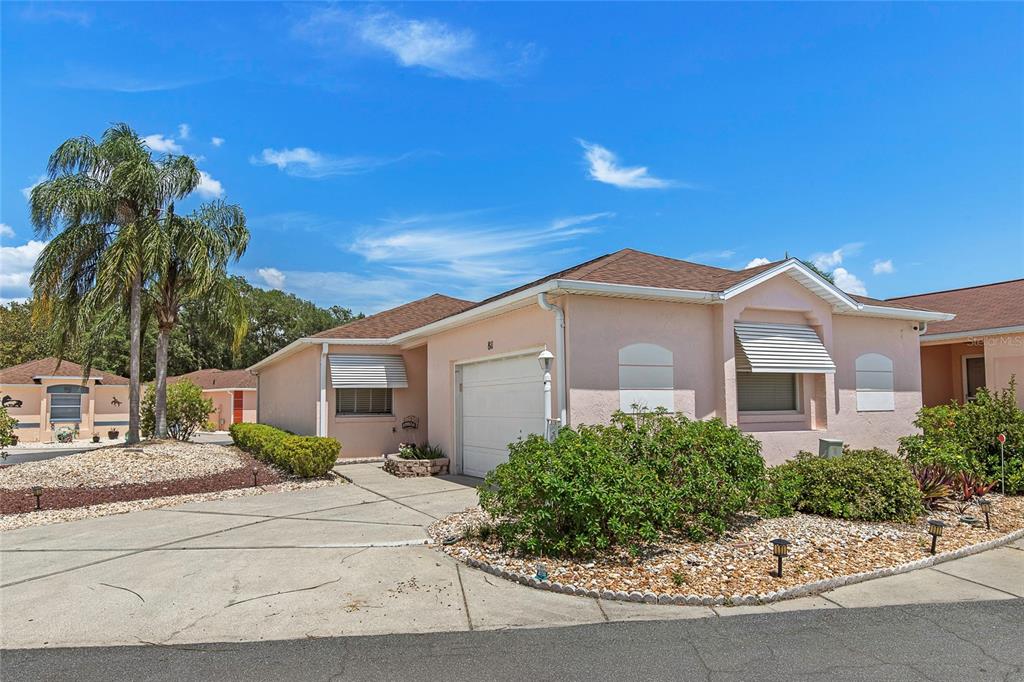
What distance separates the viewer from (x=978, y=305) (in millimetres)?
15781

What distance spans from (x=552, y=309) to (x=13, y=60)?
30.3 feet

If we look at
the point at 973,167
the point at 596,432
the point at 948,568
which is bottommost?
the point at 948,568

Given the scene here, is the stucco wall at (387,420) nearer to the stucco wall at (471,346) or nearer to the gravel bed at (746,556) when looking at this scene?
the stucco wall at (471,346)

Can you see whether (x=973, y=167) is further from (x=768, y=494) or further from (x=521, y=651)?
(x=521, y=651)

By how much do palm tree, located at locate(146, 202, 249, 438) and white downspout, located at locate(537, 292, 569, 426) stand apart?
11.3 m

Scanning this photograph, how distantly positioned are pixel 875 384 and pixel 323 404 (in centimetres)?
1251

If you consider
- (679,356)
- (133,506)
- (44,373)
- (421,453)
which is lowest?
(133,506)

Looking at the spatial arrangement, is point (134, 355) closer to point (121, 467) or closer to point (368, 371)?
point (121, 467)

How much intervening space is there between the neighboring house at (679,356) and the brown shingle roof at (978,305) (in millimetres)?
2190

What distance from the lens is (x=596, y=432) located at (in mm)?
7375

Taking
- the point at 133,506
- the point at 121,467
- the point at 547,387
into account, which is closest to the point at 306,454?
the point at 133,506

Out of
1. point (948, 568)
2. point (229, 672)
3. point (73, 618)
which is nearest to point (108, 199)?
point (73, 618)

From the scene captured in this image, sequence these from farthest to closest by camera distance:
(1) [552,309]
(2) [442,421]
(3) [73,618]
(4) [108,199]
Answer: (4) [108,199]
(2) [442,421]
(1) [552,309]
(3) [73,618]

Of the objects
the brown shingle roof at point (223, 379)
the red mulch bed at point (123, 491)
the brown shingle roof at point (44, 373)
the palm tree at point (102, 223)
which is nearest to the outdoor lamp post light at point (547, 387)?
the red mulch bed at point (123, 491)
